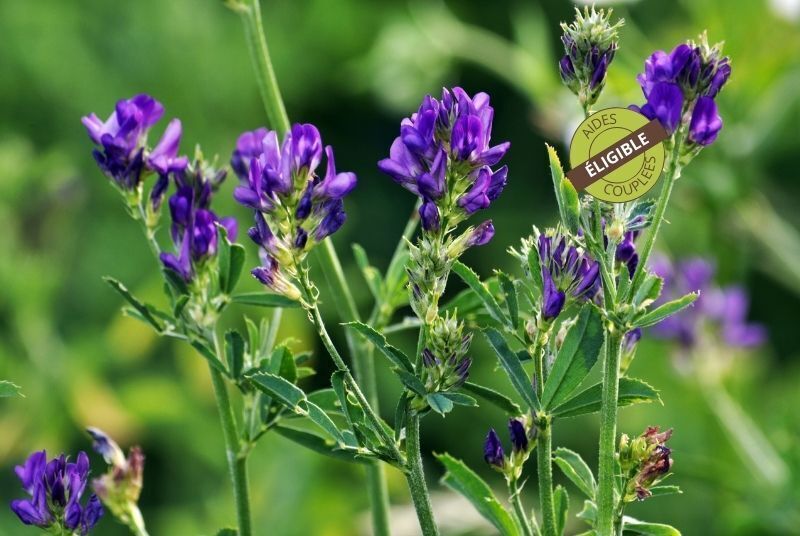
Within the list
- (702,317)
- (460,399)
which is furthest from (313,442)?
(702,317)

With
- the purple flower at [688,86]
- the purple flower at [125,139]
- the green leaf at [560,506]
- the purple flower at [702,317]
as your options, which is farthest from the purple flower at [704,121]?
the purple flower at [702,317]

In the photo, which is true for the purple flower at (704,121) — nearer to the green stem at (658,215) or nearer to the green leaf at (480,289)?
the green stem at (658,215)

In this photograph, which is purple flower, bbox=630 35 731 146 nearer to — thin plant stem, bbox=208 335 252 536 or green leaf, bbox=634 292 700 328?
green leaf, bbox=634 292 700 328

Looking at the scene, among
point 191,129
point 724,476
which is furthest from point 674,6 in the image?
point 724,476

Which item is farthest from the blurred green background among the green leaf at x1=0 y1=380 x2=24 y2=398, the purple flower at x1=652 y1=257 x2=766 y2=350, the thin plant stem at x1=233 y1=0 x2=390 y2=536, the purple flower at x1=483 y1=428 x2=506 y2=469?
the green leaf at x1=0 y1=380 x2=24 y2=398

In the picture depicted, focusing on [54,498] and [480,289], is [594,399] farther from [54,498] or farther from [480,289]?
[54,498]

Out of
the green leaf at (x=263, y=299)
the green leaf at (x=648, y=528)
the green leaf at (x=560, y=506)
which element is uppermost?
the green leaf at (x=263, y=299)
